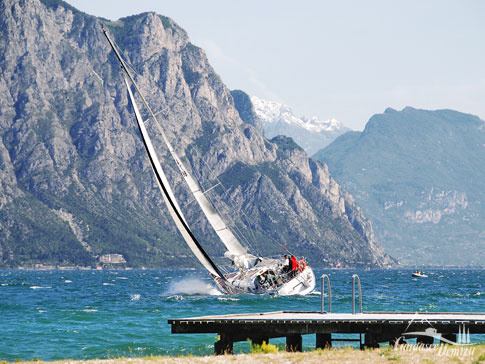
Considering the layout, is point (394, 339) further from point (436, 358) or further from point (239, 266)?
point (239, 266)

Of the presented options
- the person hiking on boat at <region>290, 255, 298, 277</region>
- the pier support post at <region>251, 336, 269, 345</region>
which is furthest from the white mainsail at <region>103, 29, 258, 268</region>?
the pier support post at <region>251, 336, 269, 345</region>

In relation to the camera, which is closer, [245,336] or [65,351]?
[245,336]

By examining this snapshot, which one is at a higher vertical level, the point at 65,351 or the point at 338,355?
the point at 338,355

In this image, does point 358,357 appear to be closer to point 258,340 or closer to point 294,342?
point 294,342

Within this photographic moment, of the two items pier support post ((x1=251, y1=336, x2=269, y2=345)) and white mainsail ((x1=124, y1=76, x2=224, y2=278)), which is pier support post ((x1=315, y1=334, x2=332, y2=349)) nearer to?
pier support post ((x1=251, y1=336, x2=269, y2=345))

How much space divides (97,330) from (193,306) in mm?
21986

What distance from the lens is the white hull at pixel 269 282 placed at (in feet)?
246

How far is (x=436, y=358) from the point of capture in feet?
76.3

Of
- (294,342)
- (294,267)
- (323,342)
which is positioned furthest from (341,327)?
(294,267)

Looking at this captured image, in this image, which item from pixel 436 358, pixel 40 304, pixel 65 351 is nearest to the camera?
pixel 436 358

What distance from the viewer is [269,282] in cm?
7519

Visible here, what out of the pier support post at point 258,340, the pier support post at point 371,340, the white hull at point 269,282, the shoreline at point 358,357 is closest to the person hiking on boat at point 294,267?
the white hull at point 269,282

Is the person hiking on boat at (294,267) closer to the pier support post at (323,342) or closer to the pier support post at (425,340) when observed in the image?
the pier support post at (323,342)

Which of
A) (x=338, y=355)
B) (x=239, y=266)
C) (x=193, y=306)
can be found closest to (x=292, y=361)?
(x=338, y=355)
